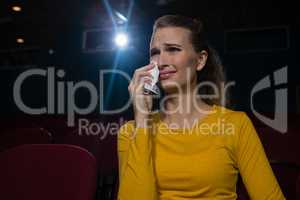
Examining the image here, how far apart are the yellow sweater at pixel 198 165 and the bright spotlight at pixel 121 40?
12.6 ft

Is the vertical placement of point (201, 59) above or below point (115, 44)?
below

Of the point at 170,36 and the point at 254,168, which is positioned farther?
the point at 170,36

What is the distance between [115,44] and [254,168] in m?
4.05

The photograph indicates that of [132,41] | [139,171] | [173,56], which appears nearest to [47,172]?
[139,171]

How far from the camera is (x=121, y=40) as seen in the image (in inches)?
201

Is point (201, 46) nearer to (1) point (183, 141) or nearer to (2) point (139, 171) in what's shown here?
(1) point (183, 141)

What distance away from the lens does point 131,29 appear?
505cm

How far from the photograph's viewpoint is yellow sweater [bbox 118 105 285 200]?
1193 millimetres

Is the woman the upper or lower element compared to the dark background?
lower

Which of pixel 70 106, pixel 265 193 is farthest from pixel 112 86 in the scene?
pixel 265 193

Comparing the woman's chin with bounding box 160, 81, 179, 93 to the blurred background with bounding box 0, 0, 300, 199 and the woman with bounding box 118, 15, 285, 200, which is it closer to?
the woman with bounding box 118, 15, 285, 200

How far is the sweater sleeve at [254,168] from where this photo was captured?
1.19 meters

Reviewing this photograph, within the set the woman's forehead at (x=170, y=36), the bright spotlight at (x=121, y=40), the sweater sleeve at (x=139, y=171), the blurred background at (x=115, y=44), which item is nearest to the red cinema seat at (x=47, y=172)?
the sweater sleeve at (x=139, y=171)

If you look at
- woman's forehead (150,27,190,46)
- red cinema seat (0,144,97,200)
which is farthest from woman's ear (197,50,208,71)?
red cinema seat (0,144,97,200)
